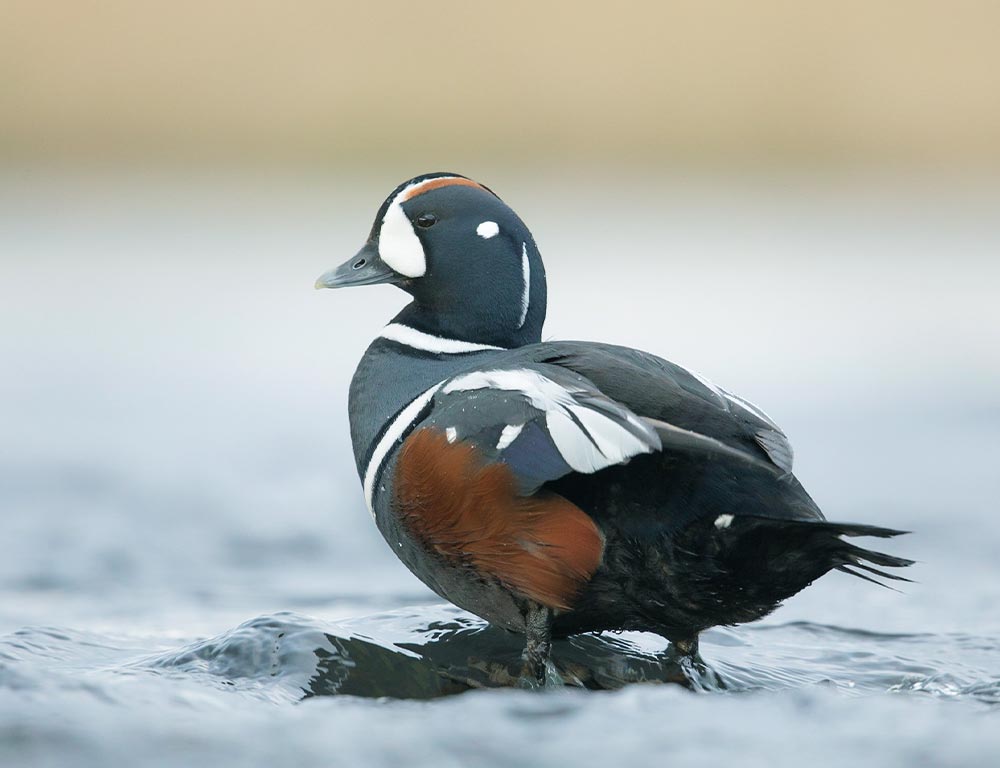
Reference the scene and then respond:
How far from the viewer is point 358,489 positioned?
7.69m

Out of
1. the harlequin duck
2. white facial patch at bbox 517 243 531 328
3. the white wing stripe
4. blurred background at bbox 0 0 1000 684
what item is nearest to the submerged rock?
the harlequin duck

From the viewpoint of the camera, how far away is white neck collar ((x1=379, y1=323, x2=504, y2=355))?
5.30m

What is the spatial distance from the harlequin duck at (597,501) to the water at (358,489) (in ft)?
1.09

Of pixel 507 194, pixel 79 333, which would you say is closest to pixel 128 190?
pixel 507 194

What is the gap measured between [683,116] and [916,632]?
13.6 m

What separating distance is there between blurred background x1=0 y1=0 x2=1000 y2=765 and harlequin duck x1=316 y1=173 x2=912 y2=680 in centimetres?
48

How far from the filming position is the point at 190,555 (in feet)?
21.2

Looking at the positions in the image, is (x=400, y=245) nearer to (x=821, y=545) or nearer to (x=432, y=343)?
(x=432, y=343)

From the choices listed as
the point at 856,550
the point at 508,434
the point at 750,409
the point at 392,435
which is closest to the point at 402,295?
the point at 392,435

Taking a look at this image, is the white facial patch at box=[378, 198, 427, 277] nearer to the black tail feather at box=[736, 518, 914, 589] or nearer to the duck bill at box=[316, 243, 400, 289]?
the duck bill at box=[316, 243, 400, 289]

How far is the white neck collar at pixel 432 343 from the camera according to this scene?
5305 mm

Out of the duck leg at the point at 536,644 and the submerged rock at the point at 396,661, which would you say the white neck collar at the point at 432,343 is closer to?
the submerged rock at the point at 396,661

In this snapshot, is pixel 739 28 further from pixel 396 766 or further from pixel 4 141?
pixel 396 766

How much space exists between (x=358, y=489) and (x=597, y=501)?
3518mm
